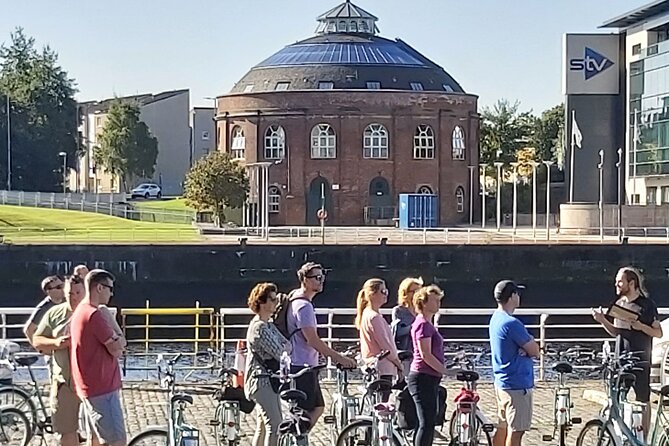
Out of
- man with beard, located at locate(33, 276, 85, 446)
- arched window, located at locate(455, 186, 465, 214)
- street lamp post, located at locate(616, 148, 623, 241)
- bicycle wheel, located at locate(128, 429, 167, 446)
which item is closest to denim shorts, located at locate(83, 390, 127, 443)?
bicycle wheel, located at locate(128, 429, 167, 446)

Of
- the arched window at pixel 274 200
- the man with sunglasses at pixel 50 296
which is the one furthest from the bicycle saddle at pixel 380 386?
the arched window at pixel 274 200

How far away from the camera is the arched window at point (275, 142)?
87.6 meters

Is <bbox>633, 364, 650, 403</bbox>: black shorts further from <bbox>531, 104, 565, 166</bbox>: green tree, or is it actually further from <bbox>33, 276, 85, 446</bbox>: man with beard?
<bbox>531, 104, 565, 166</bbox>: green tree

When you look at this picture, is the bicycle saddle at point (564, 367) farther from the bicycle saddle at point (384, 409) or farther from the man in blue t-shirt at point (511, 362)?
the bicycle saddle at point (384, 409)

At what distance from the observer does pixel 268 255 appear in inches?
2346

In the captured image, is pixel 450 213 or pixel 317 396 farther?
pixel 450 213

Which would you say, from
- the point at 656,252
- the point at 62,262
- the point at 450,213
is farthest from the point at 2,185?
the point at 656,252

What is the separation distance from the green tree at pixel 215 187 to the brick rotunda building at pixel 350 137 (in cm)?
700

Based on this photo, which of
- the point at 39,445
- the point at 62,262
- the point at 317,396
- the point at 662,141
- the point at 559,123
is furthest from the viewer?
the point at 559,123

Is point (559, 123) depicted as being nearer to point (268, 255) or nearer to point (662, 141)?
point (662, 141)

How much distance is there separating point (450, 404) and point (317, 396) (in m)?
5.48

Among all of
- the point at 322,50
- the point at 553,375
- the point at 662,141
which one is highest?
the point at 322,50

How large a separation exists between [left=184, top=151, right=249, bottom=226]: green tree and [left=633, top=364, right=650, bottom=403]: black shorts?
215ft

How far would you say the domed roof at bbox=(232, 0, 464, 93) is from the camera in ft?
288
